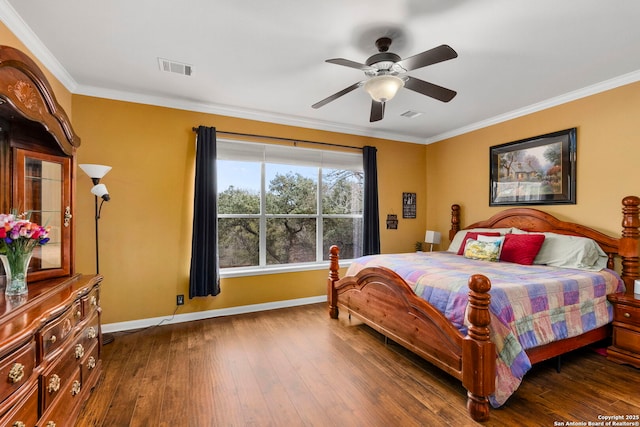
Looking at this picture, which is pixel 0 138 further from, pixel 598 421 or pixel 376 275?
pixel 598 421

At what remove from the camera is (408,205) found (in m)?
5.18

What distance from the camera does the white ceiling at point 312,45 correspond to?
78.3 inches

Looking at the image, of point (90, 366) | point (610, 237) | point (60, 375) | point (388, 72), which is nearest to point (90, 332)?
point (90, 366)

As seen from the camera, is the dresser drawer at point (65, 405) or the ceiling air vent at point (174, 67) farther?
the ceiling air vent at point (174, 67)

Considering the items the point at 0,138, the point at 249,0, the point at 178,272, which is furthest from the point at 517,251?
the point at 0,138

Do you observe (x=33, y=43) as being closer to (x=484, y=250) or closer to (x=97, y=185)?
(x=97, y=185)

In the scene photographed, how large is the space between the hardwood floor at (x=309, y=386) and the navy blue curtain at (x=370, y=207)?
167 centimetres

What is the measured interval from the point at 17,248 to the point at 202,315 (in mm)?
2287

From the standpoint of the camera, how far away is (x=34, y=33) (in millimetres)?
2262

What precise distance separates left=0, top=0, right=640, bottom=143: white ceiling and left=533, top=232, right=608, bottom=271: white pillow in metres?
1.64

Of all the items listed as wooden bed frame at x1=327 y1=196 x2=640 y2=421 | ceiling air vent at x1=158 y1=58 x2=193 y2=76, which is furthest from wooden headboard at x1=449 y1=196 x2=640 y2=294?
ceiling air vent at x1=158 y1=58 x2=193 y2=76

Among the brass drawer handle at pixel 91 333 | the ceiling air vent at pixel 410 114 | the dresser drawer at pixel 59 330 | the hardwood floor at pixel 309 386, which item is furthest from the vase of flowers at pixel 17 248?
the ceiling air vent at pixel 410 114

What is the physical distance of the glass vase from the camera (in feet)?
5.48

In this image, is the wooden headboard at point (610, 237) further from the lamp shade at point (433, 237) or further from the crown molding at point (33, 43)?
the crown molding at point (33, 43)
